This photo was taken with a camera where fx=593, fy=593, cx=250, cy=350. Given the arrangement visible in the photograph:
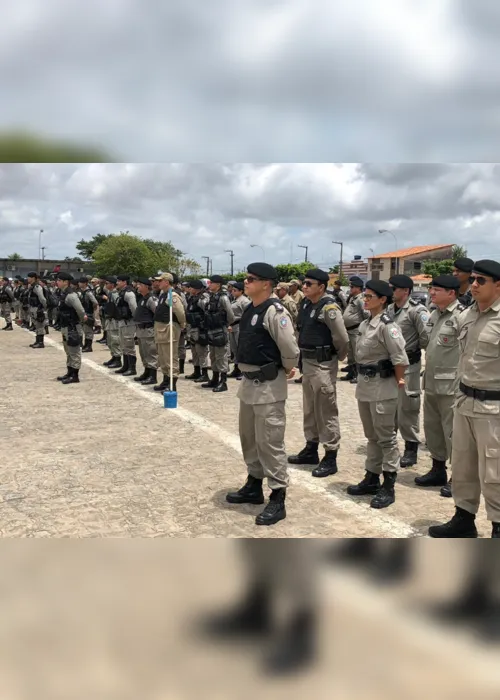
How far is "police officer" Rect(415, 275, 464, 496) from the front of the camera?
198 inches

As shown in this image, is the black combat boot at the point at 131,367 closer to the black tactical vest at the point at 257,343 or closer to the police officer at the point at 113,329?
the police officer at the point at 113,329

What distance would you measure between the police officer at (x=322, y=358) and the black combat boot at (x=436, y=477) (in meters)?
0.80

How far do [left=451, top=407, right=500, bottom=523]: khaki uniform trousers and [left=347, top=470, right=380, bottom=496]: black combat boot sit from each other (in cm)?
108

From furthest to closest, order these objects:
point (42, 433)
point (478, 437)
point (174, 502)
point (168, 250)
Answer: point (168, 250), point (42, 433), point (174, 502), point (478, 437)

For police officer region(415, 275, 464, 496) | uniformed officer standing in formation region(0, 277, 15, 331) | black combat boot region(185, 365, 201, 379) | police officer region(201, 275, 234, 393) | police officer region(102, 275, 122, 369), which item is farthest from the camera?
uniformed officer standing in formation region(0, 277, 15, 331)

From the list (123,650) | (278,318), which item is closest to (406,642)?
(123,650)

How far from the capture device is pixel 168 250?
6988cm

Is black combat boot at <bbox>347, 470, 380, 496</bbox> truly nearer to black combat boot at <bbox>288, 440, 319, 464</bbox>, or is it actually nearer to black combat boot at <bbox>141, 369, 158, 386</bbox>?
black combat boot at <bbox>288, 440, 319, 464</bbox>

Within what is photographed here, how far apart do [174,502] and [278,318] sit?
1696 millimetres

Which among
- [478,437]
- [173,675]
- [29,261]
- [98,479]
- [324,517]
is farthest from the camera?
[29,261]

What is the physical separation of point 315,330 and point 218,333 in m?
4.38

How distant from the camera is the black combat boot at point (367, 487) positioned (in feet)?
16.1

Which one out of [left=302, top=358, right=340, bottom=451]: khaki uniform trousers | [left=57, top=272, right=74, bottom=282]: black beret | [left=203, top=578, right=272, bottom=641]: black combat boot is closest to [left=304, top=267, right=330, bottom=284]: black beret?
[left=302, top=358, right=340, bottom=451]: khaki uniform trousers

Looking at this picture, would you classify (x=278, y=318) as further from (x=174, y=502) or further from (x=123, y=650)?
(x=123, y=650)
